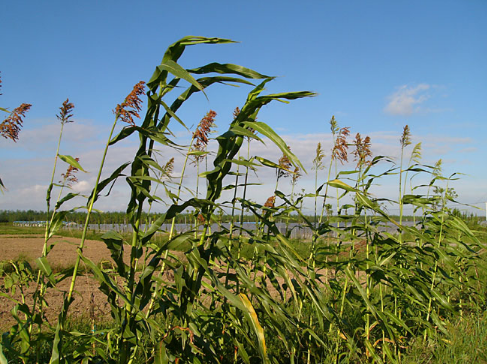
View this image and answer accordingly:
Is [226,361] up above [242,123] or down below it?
below

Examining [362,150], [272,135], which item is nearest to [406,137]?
[362,150]

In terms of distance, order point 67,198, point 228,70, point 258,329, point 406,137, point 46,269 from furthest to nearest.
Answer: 1. point 406,137
2. point 67,198
3. point 46,269
4. point 228,70
5. point 258,329

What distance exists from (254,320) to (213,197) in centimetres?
53

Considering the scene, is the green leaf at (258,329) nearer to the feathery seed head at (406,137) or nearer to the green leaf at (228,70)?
the green leaf at (228,70)

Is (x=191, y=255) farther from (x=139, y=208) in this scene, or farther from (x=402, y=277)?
(x=402, y=277)

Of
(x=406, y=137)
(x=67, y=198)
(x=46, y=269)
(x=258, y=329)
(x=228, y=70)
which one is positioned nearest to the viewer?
(x=258, y=329)

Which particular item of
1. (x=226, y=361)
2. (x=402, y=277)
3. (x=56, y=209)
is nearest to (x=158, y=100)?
(x=56, y=209)

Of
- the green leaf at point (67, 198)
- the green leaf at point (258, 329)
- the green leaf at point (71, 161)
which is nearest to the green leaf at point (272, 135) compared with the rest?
the green leaf at point (258, 329)

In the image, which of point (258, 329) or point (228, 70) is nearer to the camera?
point (258, 329)

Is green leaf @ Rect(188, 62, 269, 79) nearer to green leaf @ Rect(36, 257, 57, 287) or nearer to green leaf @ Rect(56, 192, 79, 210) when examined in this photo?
green leaf @ Rect(56, 192, 79, 210)

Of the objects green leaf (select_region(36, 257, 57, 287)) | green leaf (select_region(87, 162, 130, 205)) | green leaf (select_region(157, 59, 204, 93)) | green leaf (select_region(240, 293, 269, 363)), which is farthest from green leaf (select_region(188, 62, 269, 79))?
green leaf (select_region(36, 257, 57, 287))

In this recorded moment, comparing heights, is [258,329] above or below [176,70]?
below

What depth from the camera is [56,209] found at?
1.81 meters

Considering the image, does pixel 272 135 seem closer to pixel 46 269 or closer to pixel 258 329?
pixel 258 329
